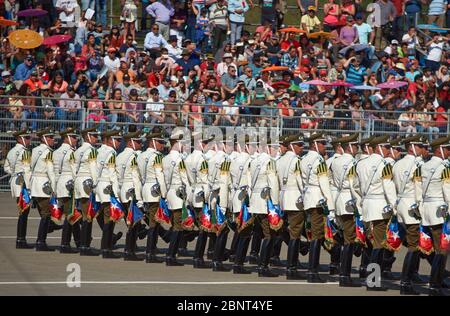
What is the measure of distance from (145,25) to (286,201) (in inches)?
660

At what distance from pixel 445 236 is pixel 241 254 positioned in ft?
13.3

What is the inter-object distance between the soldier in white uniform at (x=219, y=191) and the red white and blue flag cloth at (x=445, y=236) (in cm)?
430

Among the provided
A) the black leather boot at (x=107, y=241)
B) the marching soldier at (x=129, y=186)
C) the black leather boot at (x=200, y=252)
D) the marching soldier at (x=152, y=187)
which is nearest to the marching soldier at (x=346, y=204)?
the black leather boot at (x=200, y=252)

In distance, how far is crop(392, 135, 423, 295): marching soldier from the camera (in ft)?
59.6

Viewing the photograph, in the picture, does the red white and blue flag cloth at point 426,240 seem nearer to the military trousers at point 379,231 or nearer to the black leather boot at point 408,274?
the black leather boot at point 408,274

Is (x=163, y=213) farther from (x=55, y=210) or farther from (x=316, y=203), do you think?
(x=316, y=203)

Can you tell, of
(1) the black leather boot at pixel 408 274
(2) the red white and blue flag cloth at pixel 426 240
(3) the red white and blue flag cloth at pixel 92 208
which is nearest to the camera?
(2) the red white and blue flag cloth at pixel 426 240

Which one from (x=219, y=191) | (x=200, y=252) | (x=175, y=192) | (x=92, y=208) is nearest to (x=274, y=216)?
(x=219, y=191)

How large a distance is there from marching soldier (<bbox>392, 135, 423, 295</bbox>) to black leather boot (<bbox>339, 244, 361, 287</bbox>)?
926 millimetres

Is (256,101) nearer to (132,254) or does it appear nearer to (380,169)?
(132,254)

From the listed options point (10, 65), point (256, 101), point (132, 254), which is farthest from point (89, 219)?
point (10, 65)

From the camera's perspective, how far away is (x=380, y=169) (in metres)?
18.8

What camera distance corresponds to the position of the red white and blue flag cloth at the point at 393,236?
18.6 meters

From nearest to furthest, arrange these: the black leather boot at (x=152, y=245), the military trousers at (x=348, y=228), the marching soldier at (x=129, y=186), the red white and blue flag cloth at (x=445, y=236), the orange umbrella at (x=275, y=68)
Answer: the red white and blue flag cloth at (x=445, y=236) < the military trousers at (x=348, y=228) < the black leather boot at (x=152, y=245) < the marching soldier at (x=129, y=186) < the orange umbrella at (x=275, y=68)
